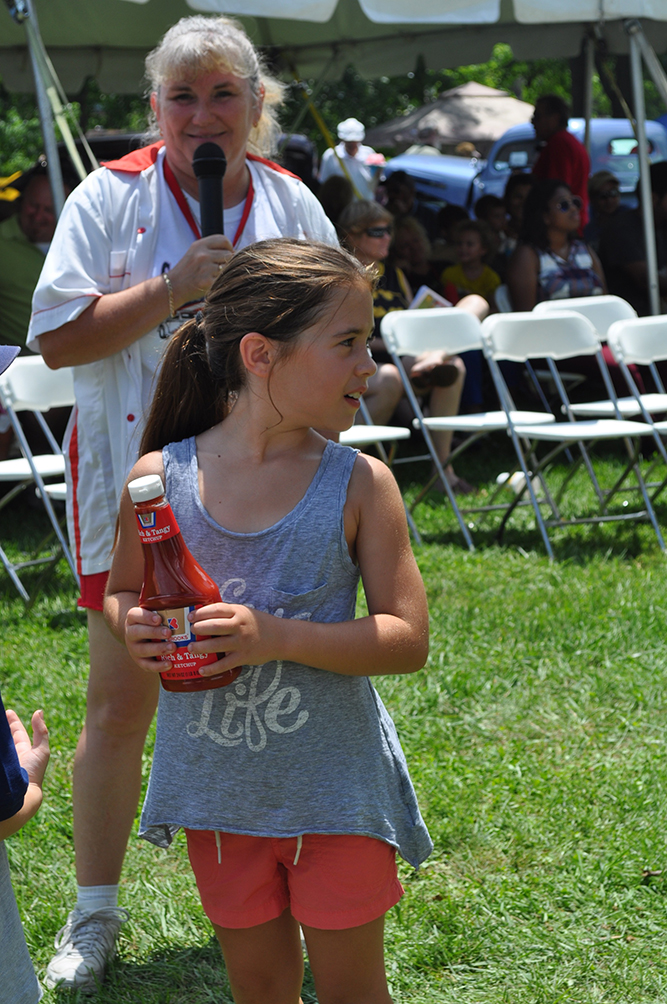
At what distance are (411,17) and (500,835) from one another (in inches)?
197

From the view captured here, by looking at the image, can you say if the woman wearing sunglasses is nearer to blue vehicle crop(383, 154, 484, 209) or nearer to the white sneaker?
the white sneaker

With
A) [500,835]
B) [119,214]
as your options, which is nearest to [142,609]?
[119,214]

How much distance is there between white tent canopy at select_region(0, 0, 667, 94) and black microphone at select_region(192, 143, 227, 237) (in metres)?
3.96

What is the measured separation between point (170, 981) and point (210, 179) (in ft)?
5.62

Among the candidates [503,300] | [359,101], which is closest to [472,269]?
[503,300]

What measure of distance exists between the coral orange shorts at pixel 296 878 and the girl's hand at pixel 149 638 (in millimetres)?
352

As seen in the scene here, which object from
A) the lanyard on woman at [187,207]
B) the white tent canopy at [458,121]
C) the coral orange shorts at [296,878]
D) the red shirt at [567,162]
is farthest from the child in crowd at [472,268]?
the white tent canopy at [458,121]

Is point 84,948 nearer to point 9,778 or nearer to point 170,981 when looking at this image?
point 170,981

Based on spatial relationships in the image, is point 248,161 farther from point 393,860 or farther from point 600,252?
point 600,252

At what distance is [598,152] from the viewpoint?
16828 mm

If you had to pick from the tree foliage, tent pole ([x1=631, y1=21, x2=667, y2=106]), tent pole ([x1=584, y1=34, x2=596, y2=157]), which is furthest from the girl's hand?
the tree foliage

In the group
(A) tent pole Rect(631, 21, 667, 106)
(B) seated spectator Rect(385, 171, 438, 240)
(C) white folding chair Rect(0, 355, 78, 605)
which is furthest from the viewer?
(B) seated spectator Rect(385, 171, 438, 240)

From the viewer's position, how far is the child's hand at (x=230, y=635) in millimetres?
1425

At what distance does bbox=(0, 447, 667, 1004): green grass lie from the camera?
233 cm
